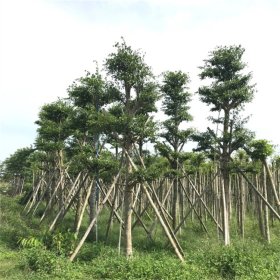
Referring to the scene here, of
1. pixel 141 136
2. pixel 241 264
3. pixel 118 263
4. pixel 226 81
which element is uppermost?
pixel 226 81

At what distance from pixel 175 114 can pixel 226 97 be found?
119 inches

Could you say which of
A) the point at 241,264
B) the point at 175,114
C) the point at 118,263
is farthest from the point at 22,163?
the point at 241,264

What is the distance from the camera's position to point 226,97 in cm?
1686

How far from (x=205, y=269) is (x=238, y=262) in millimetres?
1143

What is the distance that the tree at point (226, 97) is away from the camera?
16.9 meters

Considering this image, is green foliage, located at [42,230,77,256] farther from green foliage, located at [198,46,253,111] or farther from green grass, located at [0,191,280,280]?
green foliage, located at [198,46,253,111]

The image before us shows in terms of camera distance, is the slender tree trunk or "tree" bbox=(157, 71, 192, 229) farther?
"tree" bbox=(157, 71, 192, 229)

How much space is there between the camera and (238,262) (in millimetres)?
12125

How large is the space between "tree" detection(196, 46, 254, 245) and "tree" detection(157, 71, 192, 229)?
131 centimetres

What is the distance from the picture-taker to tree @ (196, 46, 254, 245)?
16891mm

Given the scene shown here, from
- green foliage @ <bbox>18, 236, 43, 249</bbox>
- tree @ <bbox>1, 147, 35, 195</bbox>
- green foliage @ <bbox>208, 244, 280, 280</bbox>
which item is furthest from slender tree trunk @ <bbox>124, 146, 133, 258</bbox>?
tree @ <bbox>1, 147, 35, 195</bbox>

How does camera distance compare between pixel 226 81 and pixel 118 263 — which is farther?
pixel 226 81

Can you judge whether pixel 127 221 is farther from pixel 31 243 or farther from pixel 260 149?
pixel 260 149

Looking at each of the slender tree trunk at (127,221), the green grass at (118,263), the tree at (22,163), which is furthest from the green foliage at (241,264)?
the tree at (22,163)
